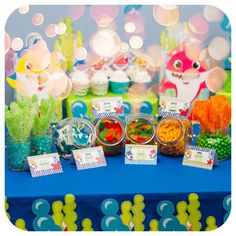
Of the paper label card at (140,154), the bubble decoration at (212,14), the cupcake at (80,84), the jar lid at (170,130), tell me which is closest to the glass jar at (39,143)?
the paper label card at (140,154)

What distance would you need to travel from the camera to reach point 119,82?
130 inches

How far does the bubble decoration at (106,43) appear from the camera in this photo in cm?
353

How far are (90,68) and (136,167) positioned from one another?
1466 millimetres

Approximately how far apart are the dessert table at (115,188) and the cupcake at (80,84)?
1.15m

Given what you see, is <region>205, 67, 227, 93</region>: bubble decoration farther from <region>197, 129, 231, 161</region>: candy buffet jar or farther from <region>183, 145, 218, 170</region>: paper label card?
<region>183, 145, 218, 170</region>: paper label card

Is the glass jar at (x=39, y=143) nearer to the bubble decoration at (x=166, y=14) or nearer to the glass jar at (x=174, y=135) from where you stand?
the glass jar at (x=174, y=135)

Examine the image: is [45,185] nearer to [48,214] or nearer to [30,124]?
[48,214]

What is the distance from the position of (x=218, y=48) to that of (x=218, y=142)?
1.47m

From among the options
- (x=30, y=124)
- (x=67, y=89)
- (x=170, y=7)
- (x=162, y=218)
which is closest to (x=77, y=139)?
(x=30, y=124)

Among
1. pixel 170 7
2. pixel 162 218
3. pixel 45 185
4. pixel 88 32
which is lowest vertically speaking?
pixel 162 218

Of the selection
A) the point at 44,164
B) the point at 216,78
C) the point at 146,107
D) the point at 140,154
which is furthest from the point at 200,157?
the point at 216,78

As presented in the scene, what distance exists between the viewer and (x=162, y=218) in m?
2.01

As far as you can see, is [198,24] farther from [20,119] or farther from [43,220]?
[43,220]

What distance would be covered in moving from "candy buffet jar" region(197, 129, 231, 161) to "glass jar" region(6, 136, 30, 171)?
0.89m
